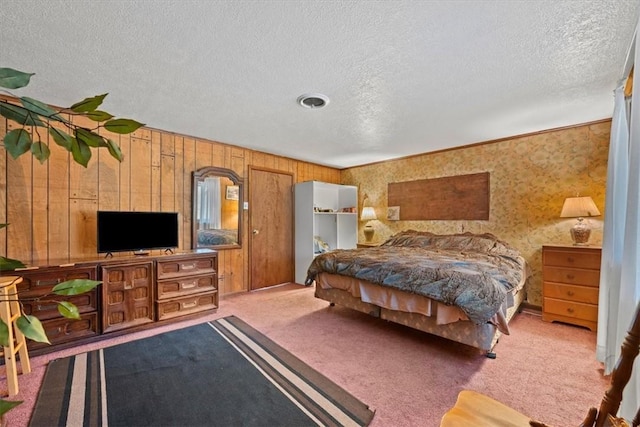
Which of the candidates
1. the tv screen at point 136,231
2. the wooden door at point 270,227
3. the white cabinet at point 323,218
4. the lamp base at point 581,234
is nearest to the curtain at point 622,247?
the lamp base at point 581,234

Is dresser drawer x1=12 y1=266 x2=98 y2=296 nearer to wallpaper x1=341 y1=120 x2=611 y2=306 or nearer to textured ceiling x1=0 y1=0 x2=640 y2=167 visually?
textured ceiling x1=0 y1=0 x2=640 y2=167

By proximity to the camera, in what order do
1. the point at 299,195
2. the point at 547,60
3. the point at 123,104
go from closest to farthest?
the point at 547,60, the point at 123,104, the point at 299,195

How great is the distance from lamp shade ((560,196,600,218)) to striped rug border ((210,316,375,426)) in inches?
123

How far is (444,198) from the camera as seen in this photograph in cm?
466

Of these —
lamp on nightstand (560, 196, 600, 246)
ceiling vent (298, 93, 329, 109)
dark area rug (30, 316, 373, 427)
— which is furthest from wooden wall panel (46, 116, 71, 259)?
lamp on nightstand (560, 196, 600, 246)

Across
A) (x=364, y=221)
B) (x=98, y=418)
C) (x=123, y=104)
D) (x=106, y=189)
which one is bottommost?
(x=98, y=418)

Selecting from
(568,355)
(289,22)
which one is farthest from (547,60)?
(568,355)

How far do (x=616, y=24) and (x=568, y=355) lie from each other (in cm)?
253

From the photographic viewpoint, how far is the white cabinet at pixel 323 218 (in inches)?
202

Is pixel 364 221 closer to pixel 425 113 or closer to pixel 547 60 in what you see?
pixel 425 113

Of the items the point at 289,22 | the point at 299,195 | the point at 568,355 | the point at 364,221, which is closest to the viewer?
the point at 289,22

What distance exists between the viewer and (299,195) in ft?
17.4

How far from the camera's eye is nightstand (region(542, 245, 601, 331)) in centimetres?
303

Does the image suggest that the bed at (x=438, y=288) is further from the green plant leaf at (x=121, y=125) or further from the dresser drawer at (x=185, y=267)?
the green plant leaf at (x=121, y=125)
